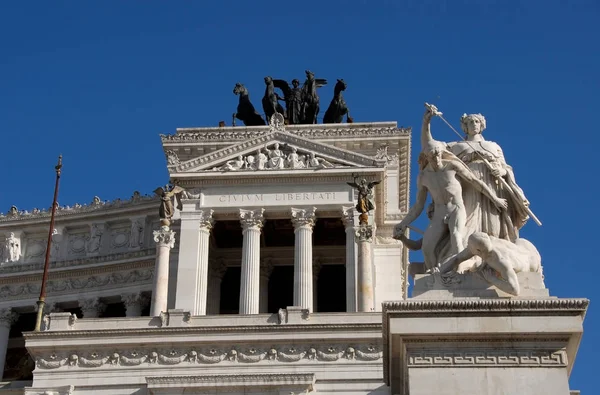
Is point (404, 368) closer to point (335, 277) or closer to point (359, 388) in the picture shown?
point (359, 388)

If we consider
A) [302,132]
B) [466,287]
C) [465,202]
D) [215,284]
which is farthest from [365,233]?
[466,287]

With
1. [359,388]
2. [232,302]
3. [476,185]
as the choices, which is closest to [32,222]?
[232,302]

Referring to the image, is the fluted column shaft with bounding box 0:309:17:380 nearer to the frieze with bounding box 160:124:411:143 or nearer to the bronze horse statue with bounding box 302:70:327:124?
the frieze with bounding box 160:124:411:143

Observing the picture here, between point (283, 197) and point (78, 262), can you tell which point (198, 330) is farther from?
point (78, 262)

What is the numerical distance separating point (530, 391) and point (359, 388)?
1046 inches

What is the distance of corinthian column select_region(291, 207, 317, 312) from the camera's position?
53.9m

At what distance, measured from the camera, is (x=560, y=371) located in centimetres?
1509

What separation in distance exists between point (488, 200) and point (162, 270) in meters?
37.1

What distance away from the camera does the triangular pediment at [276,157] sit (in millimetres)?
58219

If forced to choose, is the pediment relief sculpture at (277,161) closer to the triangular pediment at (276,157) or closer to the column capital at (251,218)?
the triangular pediment at (276,157)

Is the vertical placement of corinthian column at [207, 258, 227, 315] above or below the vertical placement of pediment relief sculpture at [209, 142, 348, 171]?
below

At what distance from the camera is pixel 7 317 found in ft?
225

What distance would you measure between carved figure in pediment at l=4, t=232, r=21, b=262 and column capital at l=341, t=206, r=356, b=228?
24273 mm

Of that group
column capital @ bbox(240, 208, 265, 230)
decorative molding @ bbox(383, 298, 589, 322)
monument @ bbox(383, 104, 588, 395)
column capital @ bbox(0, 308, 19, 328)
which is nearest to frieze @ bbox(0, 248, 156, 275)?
column capital @ bbox(0, 308, 19, 328)
